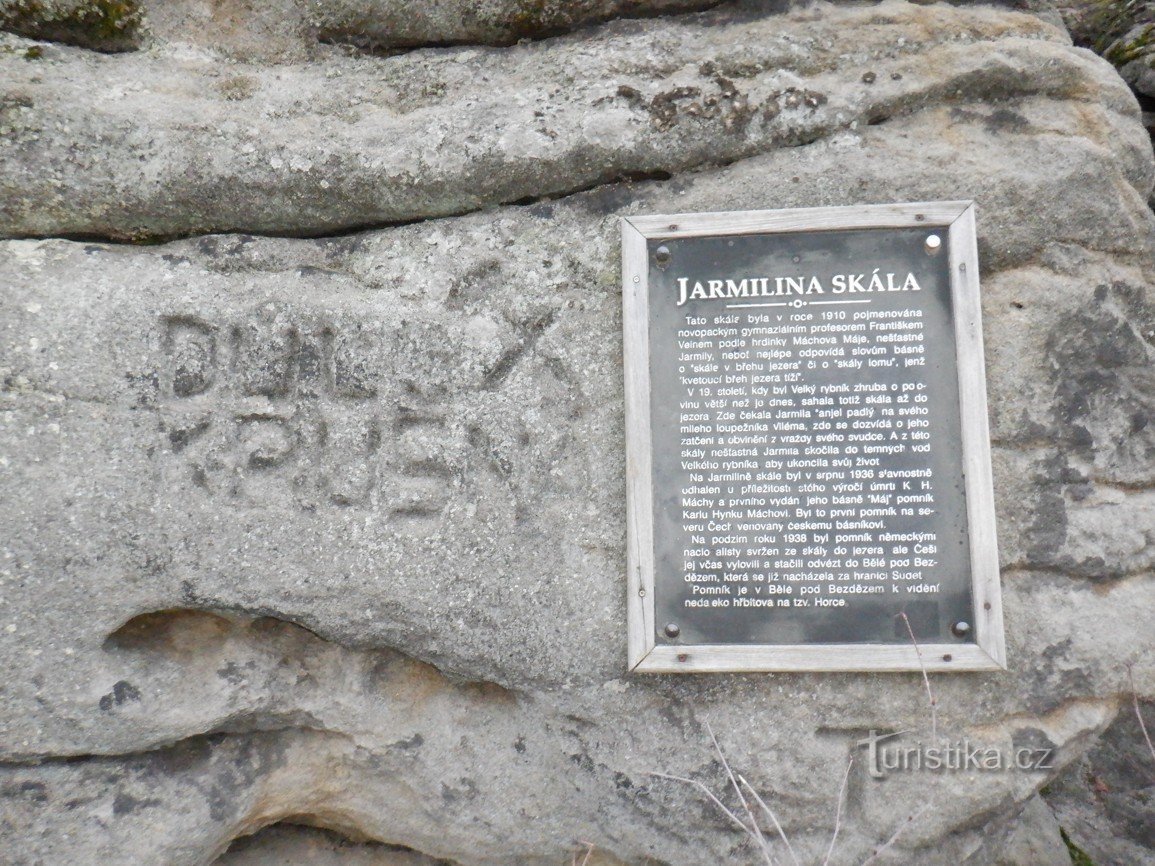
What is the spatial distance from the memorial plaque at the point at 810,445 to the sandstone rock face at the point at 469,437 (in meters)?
0.11

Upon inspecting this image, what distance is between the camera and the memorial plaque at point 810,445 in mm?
2203

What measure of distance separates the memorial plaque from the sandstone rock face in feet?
0.35

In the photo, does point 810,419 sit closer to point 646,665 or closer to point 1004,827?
point 646,665

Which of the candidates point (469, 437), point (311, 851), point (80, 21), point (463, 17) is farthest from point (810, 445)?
point (80, 21)

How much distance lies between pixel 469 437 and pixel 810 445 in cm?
89

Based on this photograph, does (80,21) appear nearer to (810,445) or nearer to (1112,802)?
(810,445)

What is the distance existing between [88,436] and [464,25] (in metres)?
1.55

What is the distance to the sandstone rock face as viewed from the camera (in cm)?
224

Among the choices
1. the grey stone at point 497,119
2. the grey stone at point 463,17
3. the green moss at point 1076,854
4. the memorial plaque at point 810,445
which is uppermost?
the grey stone at point 463,17

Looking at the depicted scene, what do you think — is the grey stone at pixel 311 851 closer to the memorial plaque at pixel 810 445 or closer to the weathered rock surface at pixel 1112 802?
the memorial plaque at pixel 810 445

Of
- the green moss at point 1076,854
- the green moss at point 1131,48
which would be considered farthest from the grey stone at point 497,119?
the green moss at point 1076,854

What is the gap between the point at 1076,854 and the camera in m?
2.97

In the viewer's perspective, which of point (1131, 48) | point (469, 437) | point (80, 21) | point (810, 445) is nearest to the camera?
point (810, 445)

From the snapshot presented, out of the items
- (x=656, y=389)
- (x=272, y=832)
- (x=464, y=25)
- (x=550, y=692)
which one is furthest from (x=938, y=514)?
(x=272, y=832)
